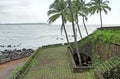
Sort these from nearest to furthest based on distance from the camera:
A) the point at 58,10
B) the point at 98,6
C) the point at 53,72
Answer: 1. the point at 53,72
2. the point at 58,10
3. the point at 98,6

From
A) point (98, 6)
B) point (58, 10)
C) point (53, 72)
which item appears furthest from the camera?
point (98, 6)

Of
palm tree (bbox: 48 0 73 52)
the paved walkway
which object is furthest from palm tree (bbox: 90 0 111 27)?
the paved walkway

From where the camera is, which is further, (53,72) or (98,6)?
(98,6)

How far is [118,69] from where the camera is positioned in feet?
66.9

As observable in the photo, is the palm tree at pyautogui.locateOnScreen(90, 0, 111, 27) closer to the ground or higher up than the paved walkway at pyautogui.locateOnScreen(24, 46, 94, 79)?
higher up

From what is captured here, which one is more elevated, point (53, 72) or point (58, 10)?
point (58, 10)

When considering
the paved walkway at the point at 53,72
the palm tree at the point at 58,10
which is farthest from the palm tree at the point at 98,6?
the paved walkway at the point at 53,72

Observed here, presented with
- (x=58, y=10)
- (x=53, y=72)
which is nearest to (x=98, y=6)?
(x=58, y=10)

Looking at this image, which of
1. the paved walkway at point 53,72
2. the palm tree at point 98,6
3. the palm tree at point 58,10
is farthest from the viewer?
the palm tree at point 98,6

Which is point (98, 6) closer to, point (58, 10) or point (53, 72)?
point (58, 10)

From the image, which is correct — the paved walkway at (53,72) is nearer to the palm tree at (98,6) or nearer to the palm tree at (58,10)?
the palm tree at (58,10)

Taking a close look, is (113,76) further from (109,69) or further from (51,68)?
(51,68)

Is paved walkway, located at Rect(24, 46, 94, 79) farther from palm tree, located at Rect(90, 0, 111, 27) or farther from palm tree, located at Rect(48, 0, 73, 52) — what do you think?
palm tree, located at Rect(90, 0, 111, 27)

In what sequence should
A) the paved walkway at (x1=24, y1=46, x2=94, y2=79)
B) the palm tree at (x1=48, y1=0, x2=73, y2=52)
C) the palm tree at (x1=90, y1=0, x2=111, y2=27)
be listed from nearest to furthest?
the paved walkway at (x1=24, y1=46, x2=94, y2=79) → the palm tree at (x1=48, y1=0, x2=73, y2=52) → the palm tree at (x1=90, y1=0, x2=111, y2=27)
